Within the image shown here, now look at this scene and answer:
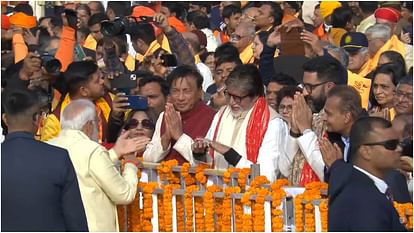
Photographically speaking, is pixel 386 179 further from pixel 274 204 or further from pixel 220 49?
pixel 220 49

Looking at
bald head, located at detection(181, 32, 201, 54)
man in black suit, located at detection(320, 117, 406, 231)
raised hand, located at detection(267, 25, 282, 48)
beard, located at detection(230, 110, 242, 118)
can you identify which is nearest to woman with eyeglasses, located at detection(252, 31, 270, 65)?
raised hand, located at detection(267, 25, 282, 48)

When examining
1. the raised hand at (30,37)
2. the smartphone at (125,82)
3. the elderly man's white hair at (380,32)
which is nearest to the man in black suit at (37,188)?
the smartphone at (125,82)

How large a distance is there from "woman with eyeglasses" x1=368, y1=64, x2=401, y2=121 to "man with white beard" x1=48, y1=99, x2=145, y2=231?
103 inches

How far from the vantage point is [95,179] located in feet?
27.0

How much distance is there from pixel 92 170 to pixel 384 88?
125 inches

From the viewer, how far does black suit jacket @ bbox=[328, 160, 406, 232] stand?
258 inches

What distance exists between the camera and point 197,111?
9.96 m

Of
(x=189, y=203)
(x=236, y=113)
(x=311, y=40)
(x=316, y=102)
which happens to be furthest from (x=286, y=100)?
(x=311, y=40)

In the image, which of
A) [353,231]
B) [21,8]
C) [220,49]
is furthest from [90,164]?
[21,8]

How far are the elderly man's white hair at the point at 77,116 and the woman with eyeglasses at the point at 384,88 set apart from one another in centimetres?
275

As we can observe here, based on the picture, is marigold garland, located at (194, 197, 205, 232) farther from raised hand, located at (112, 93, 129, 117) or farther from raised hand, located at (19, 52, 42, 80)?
raised hand, located at (19, 52, 42, 80)

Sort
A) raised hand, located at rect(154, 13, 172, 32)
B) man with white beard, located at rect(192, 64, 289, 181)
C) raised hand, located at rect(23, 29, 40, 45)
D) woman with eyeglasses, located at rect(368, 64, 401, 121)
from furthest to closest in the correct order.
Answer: raised hand, located at rect(23, 29, 40, 45) → raised hand, located at rect(154, 13, 172, 32) → woman with eyeglasses, located at rect(368, 64, 401, 121) → man with white beard, located at rect(192, 64, 289, 181)

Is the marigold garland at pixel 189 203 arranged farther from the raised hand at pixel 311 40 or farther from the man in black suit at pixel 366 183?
the raised hand at pixel 311 40

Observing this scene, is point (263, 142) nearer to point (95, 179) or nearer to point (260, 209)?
point (260, 209)
